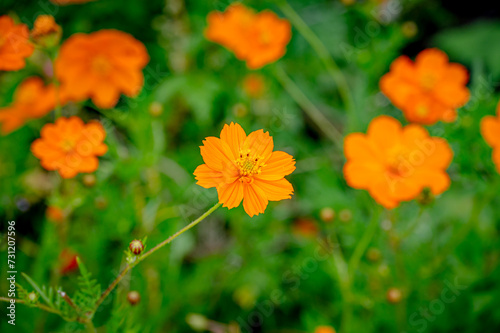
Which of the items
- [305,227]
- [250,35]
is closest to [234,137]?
[250,35]

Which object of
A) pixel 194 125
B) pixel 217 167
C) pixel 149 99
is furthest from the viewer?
pixel 194 125

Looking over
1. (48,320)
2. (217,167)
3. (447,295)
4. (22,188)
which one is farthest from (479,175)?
(22,188)

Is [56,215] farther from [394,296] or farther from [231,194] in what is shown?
[394,296]

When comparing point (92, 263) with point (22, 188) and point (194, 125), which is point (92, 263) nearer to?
point (22, 188)

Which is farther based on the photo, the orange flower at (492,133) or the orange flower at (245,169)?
the orange flower at (492,133)

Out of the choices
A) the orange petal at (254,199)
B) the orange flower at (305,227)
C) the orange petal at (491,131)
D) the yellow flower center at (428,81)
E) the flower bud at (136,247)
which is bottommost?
the orange flower at (305,227)

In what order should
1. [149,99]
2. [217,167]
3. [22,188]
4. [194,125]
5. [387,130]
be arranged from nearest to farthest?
[217,167]
[387,130]
[149,99]
[22,188]
[194,125]

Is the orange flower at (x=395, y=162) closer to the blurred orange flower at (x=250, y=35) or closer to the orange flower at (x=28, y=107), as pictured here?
the blurred orange flower at (x=250, y=35)

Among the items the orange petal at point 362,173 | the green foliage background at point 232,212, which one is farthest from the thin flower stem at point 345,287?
the orange petal at point 362,173

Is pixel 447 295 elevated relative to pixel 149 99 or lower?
lower
